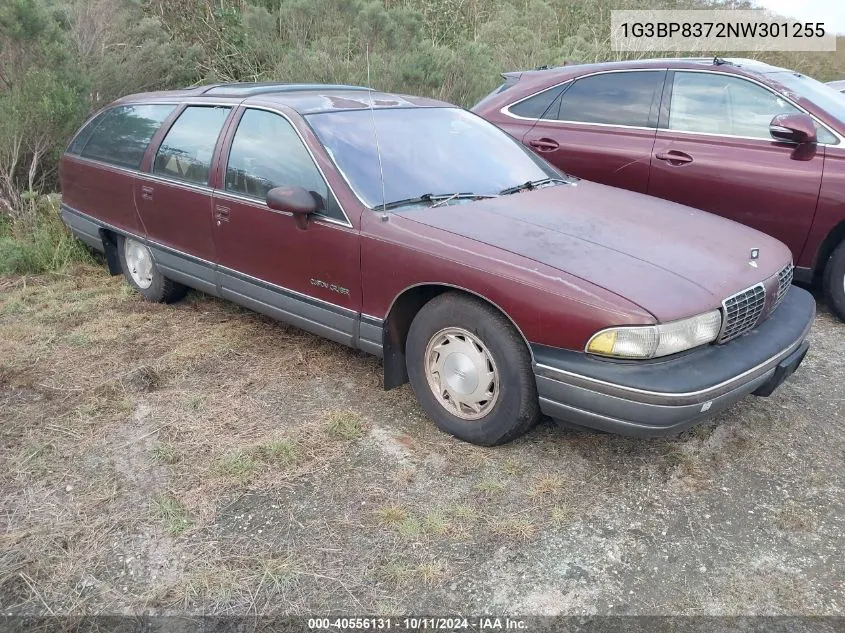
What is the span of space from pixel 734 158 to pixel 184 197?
3708 mm

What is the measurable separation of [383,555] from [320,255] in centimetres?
161

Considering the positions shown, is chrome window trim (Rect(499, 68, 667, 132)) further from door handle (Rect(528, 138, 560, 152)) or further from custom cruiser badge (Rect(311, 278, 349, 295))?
custom cruiser badge (Rect(311, 278, 349, 295))

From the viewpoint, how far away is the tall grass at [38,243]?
5.94m

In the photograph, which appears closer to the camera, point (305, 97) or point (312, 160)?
point (312, 160)

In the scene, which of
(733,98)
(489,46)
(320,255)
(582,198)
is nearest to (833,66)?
(489,46)

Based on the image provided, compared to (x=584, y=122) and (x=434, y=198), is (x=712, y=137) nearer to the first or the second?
(x=584, y=122)

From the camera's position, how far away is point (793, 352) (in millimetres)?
3252

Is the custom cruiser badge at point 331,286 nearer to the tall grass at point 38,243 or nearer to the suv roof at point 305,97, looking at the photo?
the suv roof at point 305,97

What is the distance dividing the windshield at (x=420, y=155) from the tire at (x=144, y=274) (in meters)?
1.91

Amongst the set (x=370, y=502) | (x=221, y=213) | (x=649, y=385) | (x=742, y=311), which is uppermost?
(x=221, y=213)

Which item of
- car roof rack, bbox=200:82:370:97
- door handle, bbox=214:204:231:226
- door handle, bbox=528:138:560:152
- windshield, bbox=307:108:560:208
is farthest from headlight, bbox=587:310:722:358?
door handle, bbox=528:138:560:152

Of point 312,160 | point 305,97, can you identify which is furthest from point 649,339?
point 305,97

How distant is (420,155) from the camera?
381cm

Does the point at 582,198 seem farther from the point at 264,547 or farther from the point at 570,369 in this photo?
the point at 264,547
